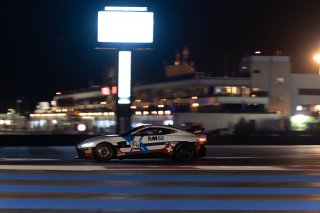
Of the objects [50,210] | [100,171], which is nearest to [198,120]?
[100,171]

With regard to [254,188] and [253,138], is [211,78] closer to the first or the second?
[253,138]

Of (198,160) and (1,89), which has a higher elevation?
(1,89)

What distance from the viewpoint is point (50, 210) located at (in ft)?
28.0

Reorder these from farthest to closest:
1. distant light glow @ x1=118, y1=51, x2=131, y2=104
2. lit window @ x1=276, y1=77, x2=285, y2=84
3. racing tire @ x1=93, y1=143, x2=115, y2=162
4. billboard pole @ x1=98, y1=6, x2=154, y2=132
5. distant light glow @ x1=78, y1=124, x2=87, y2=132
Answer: lit window @ x1=276, y1=77, x2=285, y2=84 → distant light glow @ x1=78, y1=124, x2=87, y2=132 → distant light glow @ x1=118, y1=51, x2=131, y2=104 → billboard pole @ x1=98, y1=6, x2=154, y2=132 → racing tire @ x1=93, y1=143, x2=115, y2=162

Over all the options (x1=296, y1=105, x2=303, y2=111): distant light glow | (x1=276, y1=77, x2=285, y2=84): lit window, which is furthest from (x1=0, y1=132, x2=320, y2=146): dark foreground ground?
(x1=296, y1=105, x2=303, y2=111): distant light glow

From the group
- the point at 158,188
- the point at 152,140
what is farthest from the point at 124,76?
the point at 158,188

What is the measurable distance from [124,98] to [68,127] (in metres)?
7.24

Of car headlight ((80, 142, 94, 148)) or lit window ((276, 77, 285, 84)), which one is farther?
lit window ((276, 77, 285, 84))

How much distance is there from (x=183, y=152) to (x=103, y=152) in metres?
2.56

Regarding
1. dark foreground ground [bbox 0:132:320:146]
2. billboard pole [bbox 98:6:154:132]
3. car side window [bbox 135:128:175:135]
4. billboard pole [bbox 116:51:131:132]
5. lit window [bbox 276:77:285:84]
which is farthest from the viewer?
lit window [bbox 276:77:285:84]

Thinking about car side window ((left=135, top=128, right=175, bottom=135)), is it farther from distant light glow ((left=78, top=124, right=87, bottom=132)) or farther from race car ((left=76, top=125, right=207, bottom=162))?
distant light glow ((left=78, top=124, right=87, bottom=132))

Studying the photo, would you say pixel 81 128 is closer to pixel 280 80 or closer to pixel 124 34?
pixel 124 34

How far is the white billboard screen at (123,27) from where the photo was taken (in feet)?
107

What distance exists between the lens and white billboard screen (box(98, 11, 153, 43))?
107 ft
